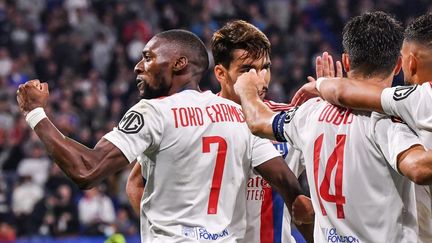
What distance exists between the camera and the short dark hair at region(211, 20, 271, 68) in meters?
5.91

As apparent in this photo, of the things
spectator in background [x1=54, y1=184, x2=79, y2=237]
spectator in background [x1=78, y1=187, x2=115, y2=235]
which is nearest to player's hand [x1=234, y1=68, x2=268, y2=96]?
spectator in background [x1=78, y1=187, x2=115, y2=235]

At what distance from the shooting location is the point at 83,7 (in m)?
20.4

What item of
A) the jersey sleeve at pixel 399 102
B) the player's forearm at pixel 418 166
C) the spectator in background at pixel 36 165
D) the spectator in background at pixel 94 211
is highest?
the jersey sleeve at pixel 399 102

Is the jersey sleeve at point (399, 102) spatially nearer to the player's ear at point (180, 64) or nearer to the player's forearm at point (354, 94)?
the player's forearm at point (354, 94)

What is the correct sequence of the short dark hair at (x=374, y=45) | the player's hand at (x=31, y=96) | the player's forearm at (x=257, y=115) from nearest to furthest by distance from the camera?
the short dark hair at (x=374, y=45)
the player's forearm at (x=257, y=115)
the player's hand at (x=31, y=96)

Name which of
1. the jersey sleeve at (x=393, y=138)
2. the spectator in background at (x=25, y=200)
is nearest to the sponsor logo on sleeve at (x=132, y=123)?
the jersey sleeve at (x=393, y=138)

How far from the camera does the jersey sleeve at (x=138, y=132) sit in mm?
4789

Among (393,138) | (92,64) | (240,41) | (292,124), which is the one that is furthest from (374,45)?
(92,64)

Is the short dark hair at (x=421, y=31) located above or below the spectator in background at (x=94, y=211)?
above

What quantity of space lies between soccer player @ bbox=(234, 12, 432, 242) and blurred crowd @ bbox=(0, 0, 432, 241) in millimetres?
9489

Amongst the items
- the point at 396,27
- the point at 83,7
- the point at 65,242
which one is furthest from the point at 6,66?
the point at 396,27

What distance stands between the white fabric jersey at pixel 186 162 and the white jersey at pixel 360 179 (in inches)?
27.8

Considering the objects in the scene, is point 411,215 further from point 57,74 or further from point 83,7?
point 83,7

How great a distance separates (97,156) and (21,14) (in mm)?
15918
